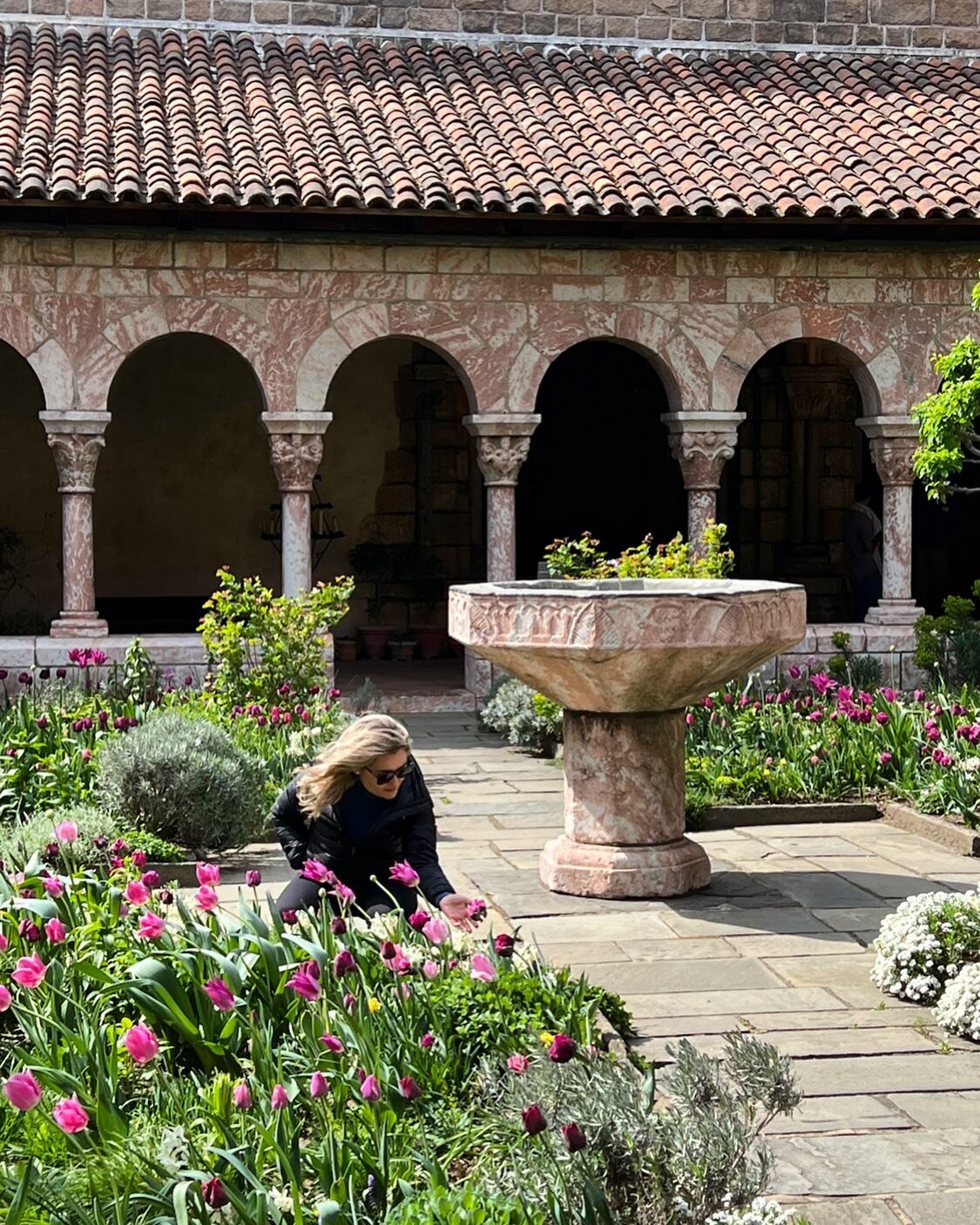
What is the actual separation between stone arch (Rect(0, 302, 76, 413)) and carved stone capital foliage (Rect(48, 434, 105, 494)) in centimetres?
21

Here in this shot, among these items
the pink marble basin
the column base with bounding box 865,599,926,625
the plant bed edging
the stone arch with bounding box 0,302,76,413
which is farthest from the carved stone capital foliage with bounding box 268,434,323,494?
the pink marble basin

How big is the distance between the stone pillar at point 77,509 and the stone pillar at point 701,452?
4.18 meters

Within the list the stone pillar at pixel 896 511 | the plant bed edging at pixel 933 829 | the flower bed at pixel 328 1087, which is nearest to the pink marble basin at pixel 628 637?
the plant bed edging at pixel 933 829

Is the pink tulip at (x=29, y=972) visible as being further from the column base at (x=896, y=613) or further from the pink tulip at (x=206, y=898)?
the column base at (x=896, y=613)

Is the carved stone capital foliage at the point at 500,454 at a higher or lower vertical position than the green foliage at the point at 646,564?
higher

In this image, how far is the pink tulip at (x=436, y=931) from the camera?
13.4ft

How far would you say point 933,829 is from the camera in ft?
26.1

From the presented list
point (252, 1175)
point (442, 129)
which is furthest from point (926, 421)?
point (252, 1175)

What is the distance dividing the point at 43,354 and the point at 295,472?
1929 mm

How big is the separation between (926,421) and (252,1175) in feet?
23.4

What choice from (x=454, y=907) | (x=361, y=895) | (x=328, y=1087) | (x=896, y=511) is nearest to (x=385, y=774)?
(x=361, y=895)

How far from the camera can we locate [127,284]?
1229cm

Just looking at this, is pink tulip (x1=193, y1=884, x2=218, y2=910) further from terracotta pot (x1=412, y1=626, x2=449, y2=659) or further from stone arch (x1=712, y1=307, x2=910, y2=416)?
terracotta pot (x1=412, y1=626, x2=449, y2=659)

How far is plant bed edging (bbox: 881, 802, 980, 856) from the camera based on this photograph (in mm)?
7625
